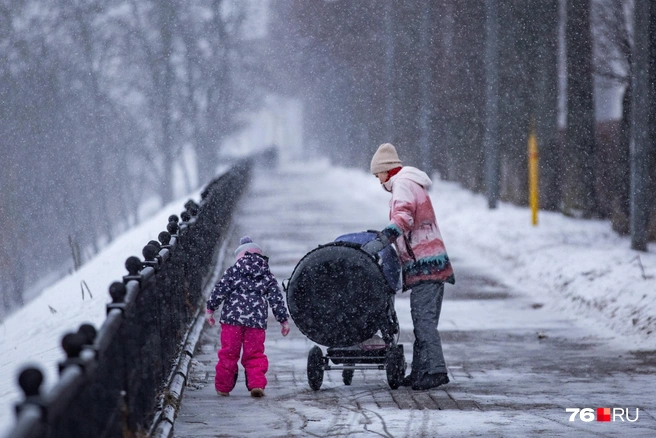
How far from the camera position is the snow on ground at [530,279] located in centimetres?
1079

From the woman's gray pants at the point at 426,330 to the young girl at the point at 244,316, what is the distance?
1032 millimetres

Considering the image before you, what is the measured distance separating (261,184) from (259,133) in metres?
103

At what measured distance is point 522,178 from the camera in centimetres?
2459

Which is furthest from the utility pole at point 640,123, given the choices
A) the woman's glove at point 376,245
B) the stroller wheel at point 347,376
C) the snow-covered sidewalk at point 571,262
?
the woman's glove at point 376,245

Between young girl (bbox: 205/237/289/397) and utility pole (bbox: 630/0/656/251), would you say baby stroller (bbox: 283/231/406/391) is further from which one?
utility pole (bbox: 630/0/656/251)

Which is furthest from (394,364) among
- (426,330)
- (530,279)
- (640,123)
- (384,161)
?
(640,123)

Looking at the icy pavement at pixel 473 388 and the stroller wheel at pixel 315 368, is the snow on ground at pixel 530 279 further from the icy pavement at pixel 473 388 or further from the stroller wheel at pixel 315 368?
the stroller wheel at pixel 315 368

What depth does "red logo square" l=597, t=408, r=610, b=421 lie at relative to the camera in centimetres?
716

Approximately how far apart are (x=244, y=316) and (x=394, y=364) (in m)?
1.22

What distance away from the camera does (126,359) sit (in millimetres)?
5645

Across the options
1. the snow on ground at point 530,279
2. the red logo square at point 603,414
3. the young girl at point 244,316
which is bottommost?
the snow on ground at point 530,279

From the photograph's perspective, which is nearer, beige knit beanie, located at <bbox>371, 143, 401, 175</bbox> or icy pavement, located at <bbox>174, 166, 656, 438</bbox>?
icy pavement, located at <bbox>174, 166, 656, 438</bbox>

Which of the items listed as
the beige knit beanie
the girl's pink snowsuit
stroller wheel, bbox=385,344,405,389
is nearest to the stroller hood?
stroller wheel, bbox=385,344,405,389

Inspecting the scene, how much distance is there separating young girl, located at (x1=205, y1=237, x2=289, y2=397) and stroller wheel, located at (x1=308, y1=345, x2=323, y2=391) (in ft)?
0.86
